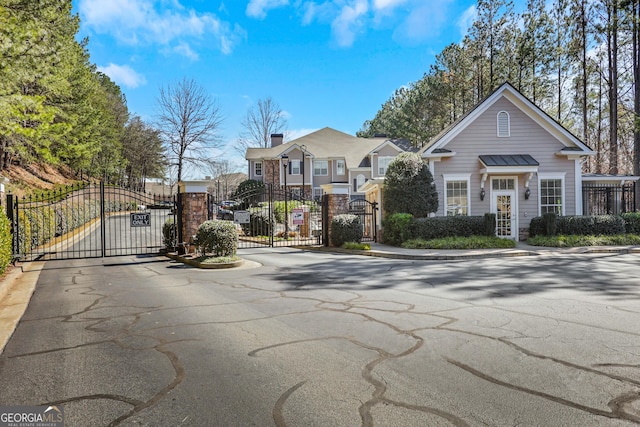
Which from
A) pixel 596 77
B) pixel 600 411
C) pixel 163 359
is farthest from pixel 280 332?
pixel 596 77

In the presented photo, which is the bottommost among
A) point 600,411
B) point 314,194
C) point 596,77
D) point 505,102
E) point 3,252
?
point 600,411

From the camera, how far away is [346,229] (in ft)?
57.3

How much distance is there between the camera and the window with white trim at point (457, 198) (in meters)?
19.9

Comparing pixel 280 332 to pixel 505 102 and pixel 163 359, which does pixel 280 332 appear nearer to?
pixel 163 359

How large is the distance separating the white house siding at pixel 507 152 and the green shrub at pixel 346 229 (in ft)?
15.1

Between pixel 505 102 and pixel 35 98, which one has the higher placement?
pixel 505 102

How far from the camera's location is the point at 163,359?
433cm

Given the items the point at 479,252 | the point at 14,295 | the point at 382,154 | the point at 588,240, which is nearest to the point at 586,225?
the point at 588,240

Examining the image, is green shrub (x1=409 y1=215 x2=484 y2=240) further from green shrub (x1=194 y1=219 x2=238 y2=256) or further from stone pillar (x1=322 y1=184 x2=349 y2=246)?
green shrub (x1=194 y1=219 x2=238 y2=256)

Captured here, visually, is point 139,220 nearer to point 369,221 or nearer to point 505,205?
point 369,221

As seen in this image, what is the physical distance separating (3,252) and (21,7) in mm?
6999

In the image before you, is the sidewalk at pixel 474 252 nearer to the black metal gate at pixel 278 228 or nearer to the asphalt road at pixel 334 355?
the black metal gate at pixel 278 228

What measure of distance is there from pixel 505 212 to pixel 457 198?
243 centimetres

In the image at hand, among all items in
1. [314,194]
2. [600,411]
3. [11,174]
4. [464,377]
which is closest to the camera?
[600,411]
